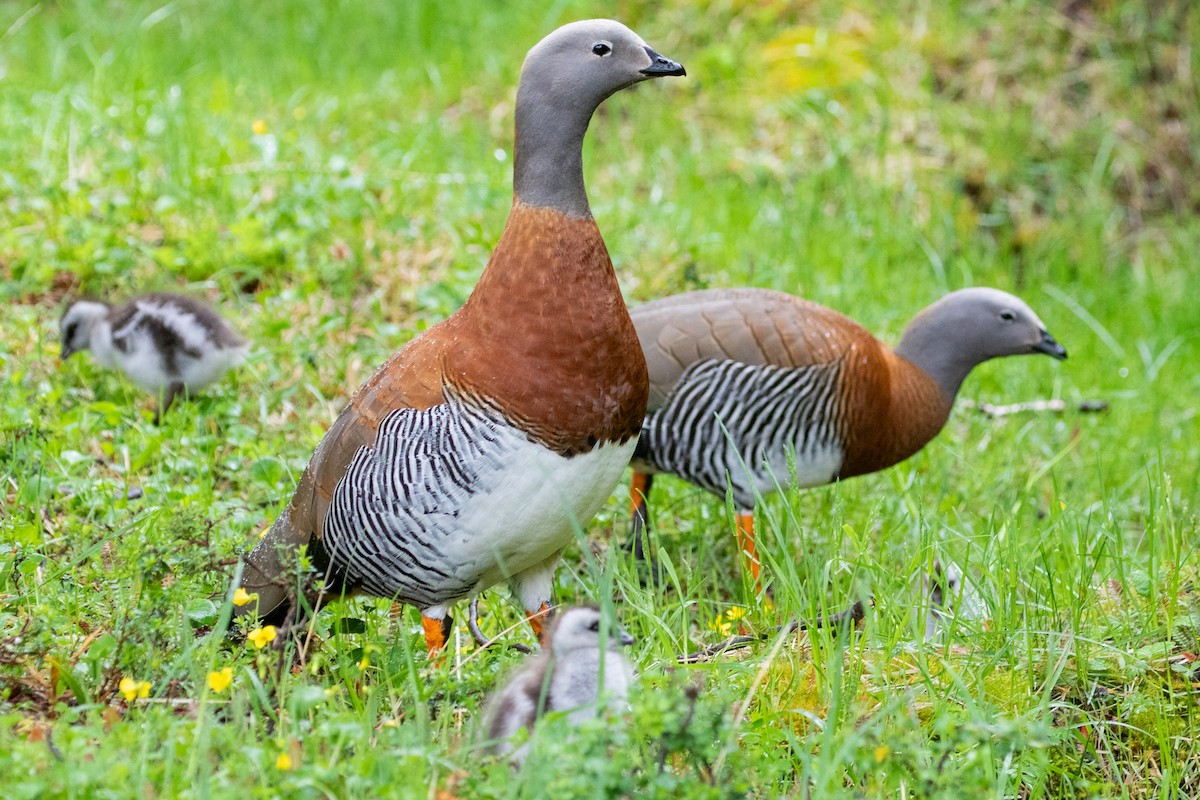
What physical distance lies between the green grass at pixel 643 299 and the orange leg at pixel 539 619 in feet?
0.44

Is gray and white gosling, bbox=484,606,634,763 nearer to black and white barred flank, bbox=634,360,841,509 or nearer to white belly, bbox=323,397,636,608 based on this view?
white belly, bbox=323,397,636,608

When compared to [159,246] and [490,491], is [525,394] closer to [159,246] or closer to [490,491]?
[490,491]

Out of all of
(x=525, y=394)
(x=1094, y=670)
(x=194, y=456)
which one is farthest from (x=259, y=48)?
(x=1094, y=670)

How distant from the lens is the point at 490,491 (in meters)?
3.41

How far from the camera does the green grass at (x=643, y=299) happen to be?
2.98 m

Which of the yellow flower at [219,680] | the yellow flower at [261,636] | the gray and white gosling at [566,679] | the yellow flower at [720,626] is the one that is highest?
the yellow flower at [219,680]

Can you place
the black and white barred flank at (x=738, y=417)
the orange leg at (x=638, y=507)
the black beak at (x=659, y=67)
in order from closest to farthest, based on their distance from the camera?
the black beak at (x=659, y=67) < the black and white barred flank at (x=738, y=417) < the orange leg at (x=638, y=507)

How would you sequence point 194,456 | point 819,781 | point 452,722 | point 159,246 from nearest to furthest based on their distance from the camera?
point 819,781
point 452,722
point 194,456
point 159,246

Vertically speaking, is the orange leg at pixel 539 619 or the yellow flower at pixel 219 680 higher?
the yellow flower at pixel 219 680

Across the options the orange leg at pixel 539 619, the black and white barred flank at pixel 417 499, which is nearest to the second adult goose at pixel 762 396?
the orange leg at pixel 539 619

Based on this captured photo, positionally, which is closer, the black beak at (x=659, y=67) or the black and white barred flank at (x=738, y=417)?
the black beak at (x=659, y=67)

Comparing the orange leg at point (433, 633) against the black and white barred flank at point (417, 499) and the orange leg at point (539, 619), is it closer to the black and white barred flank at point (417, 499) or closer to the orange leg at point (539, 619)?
the black and white barred flank at point (417, 499)

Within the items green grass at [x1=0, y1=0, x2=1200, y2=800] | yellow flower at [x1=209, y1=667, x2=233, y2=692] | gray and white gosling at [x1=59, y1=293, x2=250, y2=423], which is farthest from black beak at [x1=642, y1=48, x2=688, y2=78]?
gray and white gosling at [x1=59, y1=293, x2=250, y2=423]

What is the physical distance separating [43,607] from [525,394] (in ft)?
4.29
